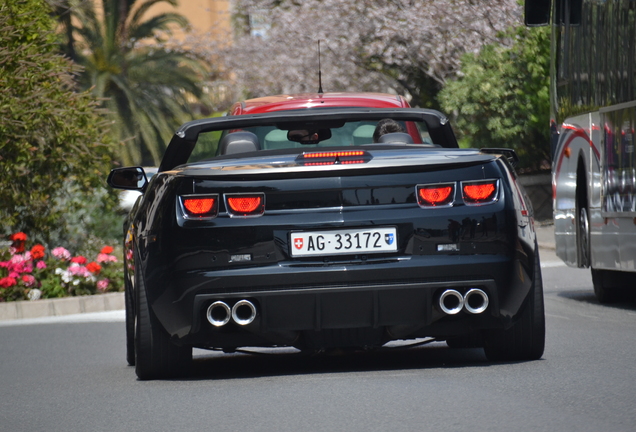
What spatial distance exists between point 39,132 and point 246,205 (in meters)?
10.5

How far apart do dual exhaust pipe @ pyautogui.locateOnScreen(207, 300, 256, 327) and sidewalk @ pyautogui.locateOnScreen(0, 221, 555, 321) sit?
787 centimetres

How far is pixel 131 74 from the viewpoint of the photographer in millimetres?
34906

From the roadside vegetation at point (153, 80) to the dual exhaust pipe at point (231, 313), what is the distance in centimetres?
842

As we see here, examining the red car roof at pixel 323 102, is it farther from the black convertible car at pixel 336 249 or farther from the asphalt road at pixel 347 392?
the black convertible car at pixel 336 249

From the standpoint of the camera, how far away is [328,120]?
730 cm

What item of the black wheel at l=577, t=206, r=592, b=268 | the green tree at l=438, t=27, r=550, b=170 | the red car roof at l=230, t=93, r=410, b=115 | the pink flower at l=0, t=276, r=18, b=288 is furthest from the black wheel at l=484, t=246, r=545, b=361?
the green tree at l=438, t=27, r=550, b=170

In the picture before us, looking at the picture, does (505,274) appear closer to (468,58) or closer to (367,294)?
(367,294)

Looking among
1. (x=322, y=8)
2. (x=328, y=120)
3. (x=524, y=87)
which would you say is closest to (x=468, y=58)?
(x=524, y=87)

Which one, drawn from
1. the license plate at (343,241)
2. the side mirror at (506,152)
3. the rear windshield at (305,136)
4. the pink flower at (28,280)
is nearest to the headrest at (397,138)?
the rear windshield at (305,136)

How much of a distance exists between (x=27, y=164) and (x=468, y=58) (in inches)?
671

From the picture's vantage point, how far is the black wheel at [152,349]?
6672 millimetres

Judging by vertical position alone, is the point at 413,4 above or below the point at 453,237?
above

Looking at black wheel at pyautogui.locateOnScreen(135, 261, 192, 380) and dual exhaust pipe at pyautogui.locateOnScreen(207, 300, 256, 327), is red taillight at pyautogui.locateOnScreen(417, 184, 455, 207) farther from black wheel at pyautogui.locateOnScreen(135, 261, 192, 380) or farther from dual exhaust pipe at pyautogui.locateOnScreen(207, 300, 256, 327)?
black wheel at pyautogui.locateOnScreen(135, 261, 192, 380)

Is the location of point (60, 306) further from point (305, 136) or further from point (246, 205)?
point (246, 205)
